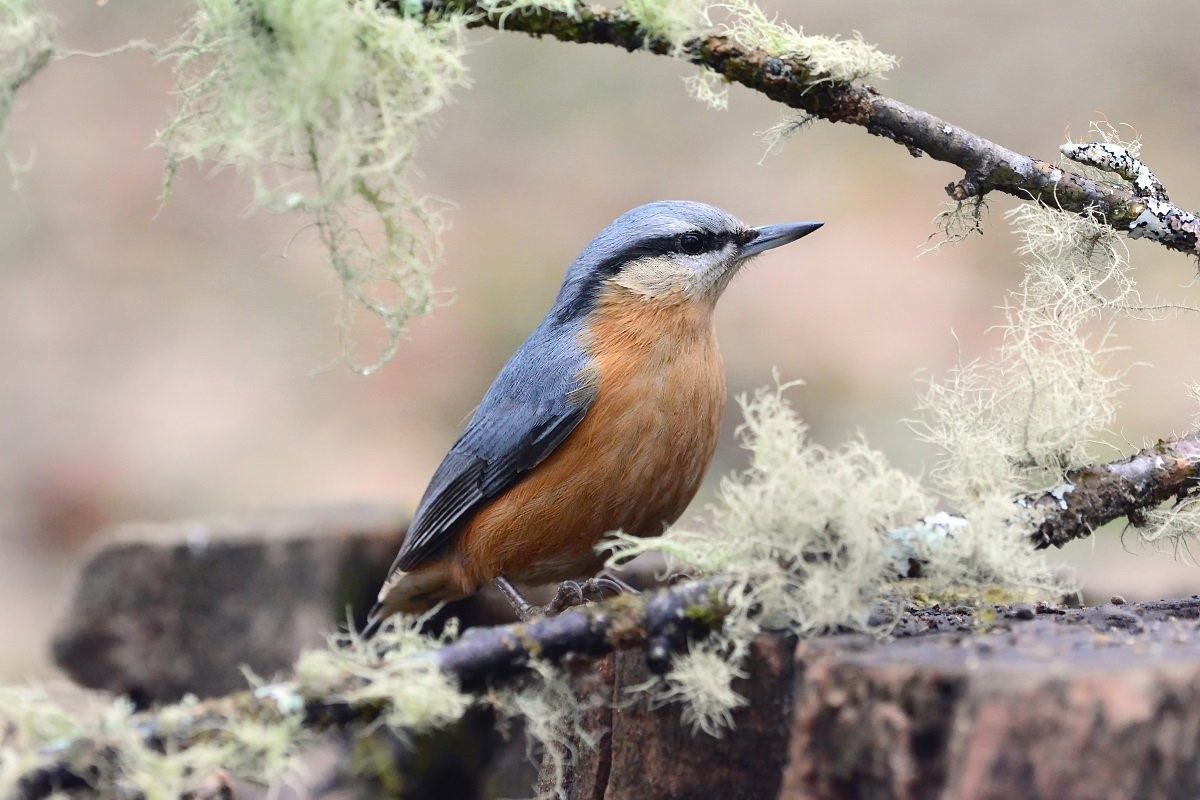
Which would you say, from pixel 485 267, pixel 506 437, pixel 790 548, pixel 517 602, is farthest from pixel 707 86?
pixel 485 267

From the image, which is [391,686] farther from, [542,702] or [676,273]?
[676,273]

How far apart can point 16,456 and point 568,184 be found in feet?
13.9

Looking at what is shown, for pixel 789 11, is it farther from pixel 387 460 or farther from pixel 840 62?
pixel 840 62

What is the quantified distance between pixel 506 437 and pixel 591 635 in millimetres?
1376

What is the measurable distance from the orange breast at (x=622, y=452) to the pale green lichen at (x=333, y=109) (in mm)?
935

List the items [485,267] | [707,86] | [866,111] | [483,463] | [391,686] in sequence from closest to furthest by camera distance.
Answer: [391,686], [707,86], [866,111], [483,463], [485,267]

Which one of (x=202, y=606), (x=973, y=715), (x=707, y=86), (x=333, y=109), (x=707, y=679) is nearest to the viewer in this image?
(x=973, y=715)

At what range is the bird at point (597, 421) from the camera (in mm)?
3389

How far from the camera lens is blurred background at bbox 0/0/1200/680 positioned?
7660mm

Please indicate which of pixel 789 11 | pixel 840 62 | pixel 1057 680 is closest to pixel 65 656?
pixel 840 62

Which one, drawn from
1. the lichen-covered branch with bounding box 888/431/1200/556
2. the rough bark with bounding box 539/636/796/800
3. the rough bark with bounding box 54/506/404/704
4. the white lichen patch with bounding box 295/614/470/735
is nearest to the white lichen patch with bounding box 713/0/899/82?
the lichen-covered branch with bounding box 888/431/1200/556

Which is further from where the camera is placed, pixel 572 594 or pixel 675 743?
pixel 572 594

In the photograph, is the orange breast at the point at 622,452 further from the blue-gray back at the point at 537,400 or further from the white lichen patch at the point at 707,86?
the white lichen patch at the point at 707,86

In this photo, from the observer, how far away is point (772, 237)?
363cm
